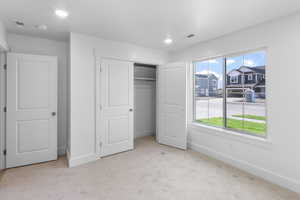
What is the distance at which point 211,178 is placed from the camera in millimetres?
2498

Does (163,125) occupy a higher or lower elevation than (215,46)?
lower

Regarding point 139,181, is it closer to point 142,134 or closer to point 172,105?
point 172,105

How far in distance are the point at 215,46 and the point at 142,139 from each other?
3.04 m

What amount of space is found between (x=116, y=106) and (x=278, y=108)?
2.92m

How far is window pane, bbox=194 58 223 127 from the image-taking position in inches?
134

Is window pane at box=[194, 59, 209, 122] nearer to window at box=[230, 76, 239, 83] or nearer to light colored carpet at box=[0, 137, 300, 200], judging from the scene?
window at box=[230, 76, 239, 83]

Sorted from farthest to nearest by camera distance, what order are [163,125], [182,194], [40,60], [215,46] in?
[163,125] < [215,46] < [40,60] < [182,194]

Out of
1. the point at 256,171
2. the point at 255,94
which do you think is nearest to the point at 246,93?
the point at 255,94

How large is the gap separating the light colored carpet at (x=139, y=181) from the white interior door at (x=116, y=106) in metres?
0.40

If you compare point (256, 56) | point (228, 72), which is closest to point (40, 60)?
point (228, 72)

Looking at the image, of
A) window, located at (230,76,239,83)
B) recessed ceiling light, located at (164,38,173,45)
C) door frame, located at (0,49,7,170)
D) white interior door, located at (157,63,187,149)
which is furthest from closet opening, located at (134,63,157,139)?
door frame, located at (0,49,7,170)

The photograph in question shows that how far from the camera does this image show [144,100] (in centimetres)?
488

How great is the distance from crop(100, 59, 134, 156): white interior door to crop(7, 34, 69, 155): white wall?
A: 3.04 feet

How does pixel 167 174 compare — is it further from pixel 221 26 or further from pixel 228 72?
pixel 221 26
